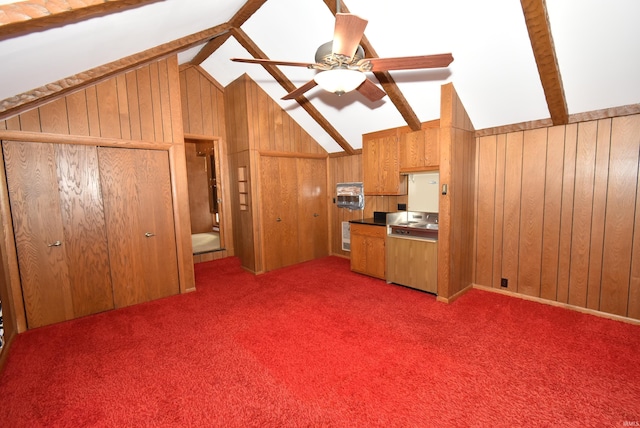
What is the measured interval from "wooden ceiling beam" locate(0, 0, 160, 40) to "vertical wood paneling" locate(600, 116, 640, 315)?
4.30 metres

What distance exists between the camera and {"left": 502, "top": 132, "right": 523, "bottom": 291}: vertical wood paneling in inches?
136

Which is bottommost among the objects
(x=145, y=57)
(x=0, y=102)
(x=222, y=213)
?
(x=222, y=213)

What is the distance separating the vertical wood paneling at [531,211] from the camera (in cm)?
330

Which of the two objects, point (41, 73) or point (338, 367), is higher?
point (41, 73)

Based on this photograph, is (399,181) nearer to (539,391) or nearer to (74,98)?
(539,391)

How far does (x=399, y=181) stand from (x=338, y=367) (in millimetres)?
2700

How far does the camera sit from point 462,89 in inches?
126

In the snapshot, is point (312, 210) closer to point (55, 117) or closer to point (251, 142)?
point (251, 142)

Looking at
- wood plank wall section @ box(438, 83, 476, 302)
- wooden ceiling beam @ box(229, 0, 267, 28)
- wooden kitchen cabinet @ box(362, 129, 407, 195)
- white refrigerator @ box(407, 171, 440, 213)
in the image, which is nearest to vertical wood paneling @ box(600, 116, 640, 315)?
wood plank wall section @ box(438, 83, 476, 302)

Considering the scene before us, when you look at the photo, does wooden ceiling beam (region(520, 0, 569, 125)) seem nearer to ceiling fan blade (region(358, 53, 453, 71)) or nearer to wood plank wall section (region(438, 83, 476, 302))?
ceiling fan blade (region(358, 53, 453, 71))

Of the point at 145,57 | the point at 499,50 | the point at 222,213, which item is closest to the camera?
the point at 499,50

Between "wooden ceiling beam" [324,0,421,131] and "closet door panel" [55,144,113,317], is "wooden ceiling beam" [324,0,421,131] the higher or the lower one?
the higher one

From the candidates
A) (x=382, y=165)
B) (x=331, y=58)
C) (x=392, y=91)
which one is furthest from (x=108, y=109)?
(x=382, y=165)

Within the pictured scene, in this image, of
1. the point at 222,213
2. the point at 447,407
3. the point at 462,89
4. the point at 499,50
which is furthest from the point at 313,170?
the point at 447,407
